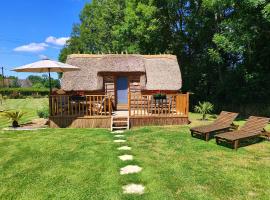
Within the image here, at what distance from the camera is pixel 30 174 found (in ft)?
A: 19.9

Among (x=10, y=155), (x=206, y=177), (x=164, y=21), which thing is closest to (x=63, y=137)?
(x=10, y=155)

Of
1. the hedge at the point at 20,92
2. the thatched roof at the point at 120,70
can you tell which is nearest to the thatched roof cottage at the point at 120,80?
the thatched roof at the point at 120,70

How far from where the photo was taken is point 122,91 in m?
16.6

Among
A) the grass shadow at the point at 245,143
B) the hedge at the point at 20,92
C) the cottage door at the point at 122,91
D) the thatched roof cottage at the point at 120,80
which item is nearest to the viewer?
the grass shadow at the point at 245,143

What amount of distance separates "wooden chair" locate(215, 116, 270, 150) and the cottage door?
8740 mm

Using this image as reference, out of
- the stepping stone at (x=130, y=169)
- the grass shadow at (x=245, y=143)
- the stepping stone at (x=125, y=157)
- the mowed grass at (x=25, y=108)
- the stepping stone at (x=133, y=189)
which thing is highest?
the mowed grass at (x=25, y=108)

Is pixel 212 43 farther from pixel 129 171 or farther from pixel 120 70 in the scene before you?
pixel 129 171

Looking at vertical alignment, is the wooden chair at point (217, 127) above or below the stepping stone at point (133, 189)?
above

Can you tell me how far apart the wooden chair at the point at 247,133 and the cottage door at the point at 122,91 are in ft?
28.7

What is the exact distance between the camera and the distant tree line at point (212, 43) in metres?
13.9

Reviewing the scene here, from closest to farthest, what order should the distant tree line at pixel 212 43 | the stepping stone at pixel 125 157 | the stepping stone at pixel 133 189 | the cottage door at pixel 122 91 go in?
the stepping stone at pixel 133 189, the stepping stone at pixel 125 157, the distant tree line at pixel 212 43, the cottage door at pixel 122 91

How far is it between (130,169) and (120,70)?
34.1 ft

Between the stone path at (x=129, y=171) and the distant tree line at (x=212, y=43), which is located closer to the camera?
the stone path at (x=129, y=171)

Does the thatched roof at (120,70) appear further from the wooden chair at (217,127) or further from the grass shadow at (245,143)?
the grass shadow at (245,143)
